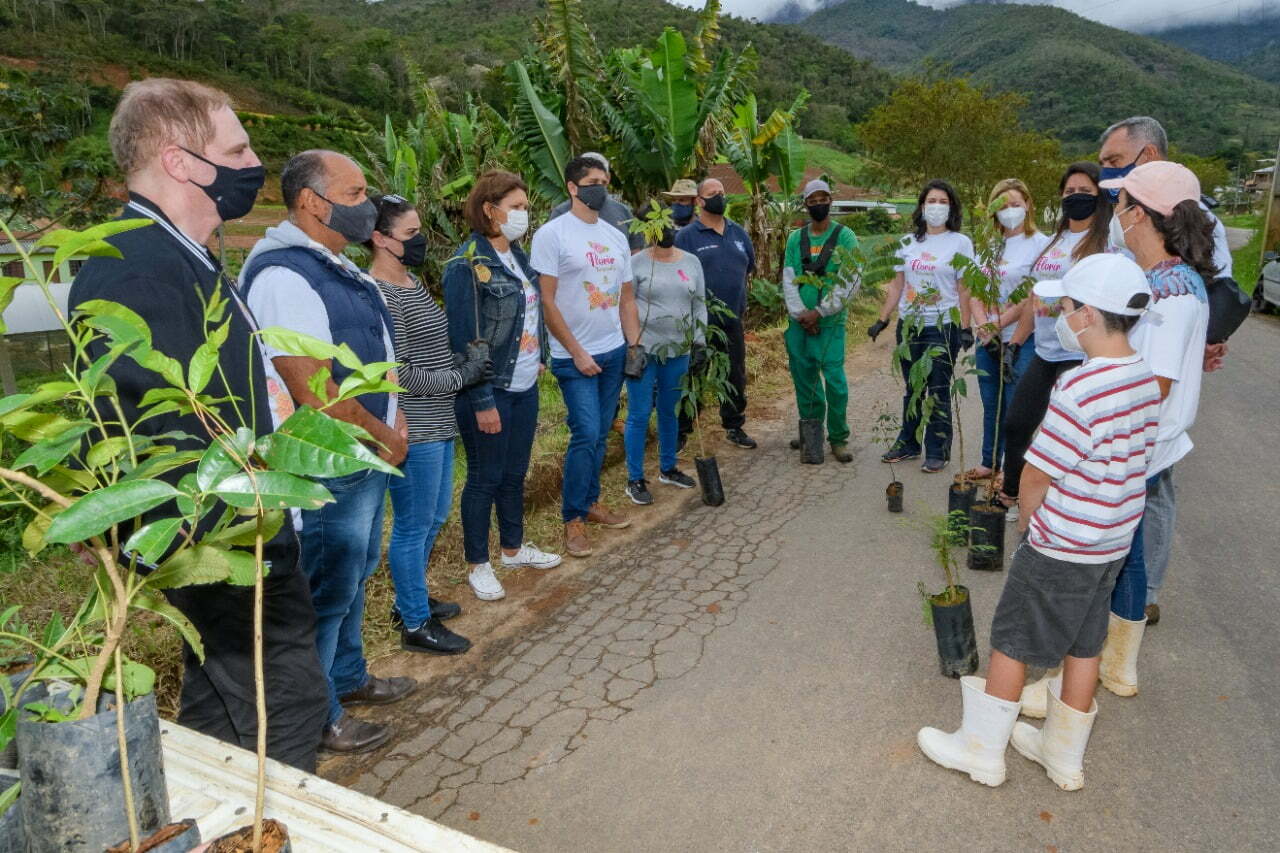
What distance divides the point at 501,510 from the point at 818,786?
2.24m

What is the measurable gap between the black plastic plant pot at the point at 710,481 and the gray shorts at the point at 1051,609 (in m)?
2.85

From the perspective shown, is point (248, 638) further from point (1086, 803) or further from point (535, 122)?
point (535, 122)

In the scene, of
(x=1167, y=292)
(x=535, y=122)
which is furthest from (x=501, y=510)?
(x=535, y=122)

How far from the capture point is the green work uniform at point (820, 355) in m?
6.21

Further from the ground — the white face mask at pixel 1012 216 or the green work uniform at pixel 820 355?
the white face mask at pixel 1012 216

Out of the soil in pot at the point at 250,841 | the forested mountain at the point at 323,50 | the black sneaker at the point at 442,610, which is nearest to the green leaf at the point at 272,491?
the soil in pot at the point at 250,841

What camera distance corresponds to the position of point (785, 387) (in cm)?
895

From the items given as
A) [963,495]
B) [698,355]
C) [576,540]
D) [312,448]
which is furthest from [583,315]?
[312,448]

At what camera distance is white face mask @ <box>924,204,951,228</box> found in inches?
221

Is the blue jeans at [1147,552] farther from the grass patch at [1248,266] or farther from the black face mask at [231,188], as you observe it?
the grass patch at [1248,266]

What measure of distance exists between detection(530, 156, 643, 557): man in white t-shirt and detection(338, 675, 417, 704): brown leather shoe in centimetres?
151

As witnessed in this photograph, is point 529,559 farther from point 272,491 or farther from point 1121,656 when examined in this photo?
point 272,491

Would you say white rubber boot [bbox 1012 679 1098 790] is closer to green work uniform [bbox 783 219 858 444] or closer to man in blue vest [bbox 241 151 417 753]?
man in blue vest [bbox 241 151 417 753]

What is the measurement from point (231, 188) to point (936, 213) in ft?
15.1
